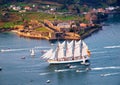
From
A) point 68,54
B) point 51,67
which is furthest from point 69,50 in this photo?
point 51,67

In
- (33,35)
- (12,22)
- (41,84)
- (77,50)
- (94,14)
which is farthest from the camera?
(94,14)

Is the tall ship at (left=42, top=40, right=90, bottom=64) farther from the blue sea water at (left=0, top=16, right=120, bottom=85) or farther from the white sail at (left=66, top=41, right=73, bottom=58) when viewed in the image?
the blue sea water at (left=0, top=16, right=120, bottom=85)

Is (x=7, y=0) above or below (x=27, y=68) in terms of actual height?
above

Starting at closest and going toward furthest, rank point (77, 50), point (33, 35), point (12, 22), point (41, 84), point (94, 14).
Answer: point (41, 84) → point (77, 50) → point (33, 35) → point (12, 22) → point (94, 14)

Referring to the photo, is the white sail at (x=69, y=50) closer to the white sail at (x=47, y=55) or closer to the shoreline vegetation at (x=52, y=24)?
the white sail at (x=47, y=55)

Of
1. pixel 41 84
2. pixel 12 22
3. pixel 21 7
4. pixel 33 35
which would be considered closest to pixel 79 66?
pixel 41 84

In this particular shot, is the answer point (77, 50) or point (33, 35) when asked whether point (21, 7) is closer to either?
point (33, 35)
